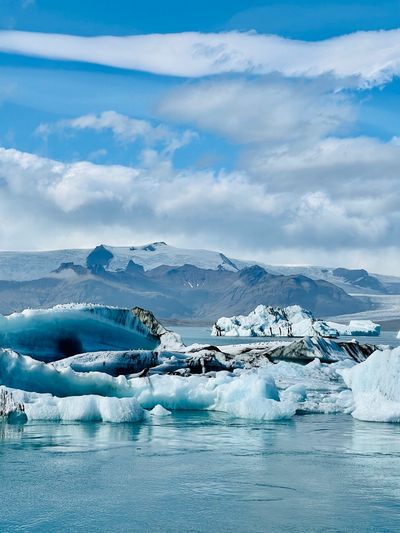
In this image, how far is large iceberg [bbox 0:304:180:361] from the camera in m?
18.4

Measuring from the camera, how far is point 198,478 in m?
8.34

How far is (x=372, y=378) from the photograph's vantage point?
564 inches

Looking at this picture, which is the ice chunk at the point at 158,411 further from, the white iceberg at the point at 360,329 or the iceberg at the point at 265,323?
the white iceberg at the point at 360,329

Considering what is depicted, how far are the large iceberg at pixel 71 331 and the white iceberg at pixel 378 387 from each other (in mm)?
8178

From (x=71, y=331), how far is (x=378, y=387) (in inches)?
356

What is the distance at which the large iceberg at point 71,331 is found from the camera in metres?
18.4

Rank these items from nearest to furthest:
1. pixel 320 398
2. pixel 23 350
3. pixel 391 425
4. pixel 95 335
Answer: pixel 391 425
pixel 320 398
pixel 23 350
pixel 95 335

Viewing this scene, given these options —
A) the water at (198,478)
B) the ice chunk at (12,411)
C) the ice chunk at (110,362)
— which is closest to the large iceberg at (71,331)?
the ice chunk at (110,362)

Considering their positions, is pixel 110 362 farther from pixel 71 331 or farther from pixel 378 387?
pixel 378 387

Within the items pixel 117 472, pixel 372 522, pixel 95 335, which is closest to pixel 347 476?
pixel 372 522

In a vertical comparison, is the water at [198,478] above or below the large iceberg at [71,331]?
below

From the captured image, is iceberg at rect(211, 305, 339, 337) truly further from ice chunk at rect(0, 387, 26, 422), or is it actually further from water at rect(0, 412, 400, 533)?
water at rect(0, 412, 400, 533)

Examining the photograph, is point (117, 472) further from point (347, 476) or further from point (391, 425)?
point (391, 425)

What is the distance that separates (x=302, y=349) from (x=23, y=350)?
11.3 meters
